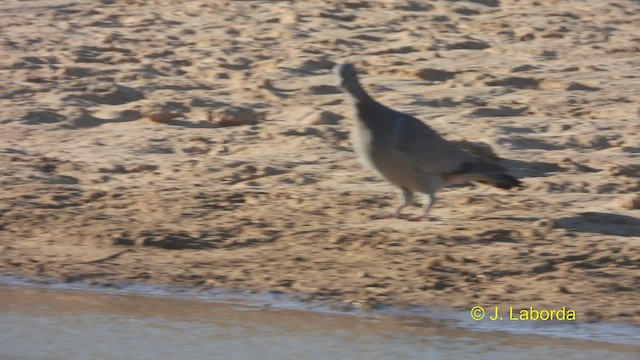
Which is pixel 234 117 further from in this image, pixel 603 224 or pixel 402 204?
pixel 603 224

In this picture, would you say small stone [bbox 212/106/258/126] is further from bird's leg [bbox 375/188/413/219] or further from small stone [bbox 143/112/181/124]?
bird's leg [bbox 375/188/413/219]

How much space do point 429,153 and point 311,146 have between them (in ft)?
5.66

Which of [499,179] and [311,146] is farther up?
[499,179]

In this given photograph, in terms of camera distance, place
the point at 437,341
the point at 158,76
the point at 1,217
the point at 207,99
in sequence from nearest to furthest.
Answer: the point at 437,341
the point at 1,217
the point at 207,99
the point at 158,76

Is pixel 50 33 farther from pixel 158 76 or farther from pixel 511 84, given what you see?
pixel 511 84

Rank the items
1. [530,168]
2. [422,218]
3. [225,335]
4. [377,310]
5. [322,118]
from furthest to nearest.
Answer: [322,118]
[530,168]
[422,218]
[377,310]
[225,335]

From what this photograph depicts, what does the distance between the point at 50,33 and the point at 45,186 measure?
4191mm

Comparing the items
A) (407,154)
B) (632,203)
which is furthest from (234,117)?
(632,203)

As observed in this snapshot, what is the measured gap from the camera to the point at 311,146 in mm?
9203

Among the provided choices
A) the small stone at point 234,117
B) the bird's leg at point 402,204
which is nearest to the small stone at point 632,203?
the bird's leg at point 402,204

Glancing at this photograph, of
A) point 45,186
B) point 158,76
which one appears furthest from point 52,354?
point 158,76

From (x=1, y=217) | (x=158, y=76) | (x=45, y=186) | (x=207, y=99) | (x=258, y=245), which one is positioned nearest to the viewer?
(x=258, y=245)

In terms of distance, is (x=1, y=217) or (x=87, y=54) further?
(x=87, y=54)

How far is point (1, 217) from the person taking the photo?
801cm
